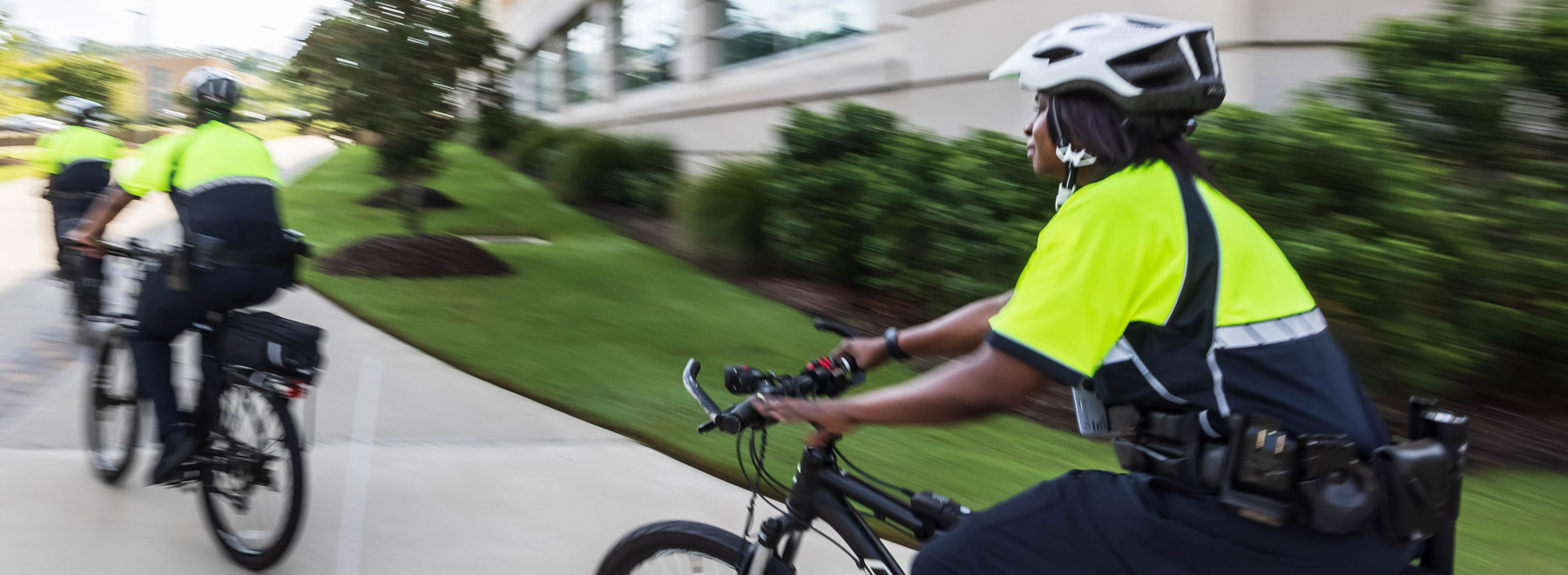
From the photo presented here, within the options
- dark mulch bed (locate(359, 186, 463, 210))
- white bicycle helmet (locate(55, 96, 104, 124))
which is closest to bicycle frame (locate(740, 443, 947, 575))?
white bicycle helmet (locate(55, 96, 104, 124))

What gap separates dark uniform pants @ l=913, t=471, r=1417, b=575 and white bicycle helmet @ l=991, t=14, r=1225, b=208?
0.56 m

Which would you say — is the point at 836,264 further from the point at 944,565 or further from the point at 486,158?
the point at 486,158

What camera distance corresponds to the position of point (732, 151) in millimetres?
16141

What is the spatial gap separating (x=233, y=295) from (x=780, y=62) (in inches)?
454

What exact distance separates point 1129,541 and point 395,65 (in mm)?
10347

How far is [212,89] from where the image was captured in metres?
4.34

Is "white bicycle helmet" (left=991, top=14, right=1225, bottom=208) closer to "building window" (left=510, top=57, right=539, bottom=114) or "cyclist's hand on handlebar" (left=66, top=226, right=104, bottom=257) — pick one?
"cyclist's hand on handlebar" (left=66, top=226, right=104, bottom=257)

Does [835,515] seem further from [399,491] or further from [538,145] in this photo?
[538,145]

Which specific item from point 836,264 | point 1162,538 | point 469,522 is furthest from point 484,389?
point 1162,538

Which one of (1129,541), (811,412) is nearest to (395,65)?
(811,412)

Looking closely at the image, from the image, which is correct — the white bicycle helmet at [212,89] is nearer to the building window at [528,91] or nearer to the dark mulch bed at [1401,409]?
the dark mulch bed at [1401,409]

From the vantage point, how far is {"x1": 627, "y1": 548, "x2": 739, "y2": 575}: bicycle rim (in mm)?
2525

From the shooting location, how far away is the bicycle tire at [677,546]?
2.46 meters

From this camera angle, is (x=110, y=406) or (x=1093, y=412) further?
(x=110, y=406)
